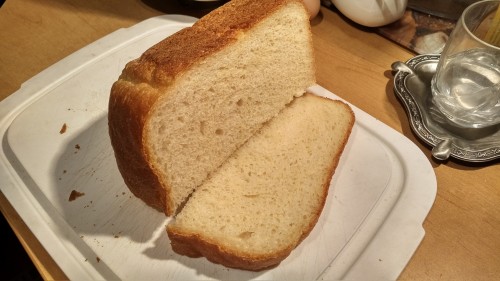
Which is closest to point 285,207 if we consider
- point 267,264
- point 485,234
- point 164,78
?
point 267,264

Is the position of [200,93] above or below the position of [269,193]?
above

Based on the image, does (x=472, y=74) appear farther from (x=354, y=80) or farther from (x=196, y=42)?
(x=196, y=42)

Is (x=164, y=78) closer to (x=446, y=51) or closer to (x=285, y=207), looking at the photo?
(x=285, y=207)

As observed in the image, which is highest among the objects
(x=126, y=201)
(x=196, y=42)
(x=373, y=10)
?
(x=196, y=42)

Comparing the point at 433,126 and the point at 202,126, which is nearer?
the point at 202,126

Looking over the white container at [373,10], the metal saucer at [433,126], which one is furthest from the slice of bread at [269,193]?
the white container at [373,10]

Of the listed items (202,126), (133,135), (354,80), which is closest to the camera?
(133,135)

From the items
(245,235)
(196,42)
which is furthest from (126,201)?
(196,42)

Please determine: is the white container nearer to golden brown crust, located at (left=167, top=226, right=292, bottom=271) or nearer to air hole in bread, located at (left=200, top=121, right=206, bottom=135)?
air hole in bread, located at (left=200, top=121, right=206, bottom=135)
